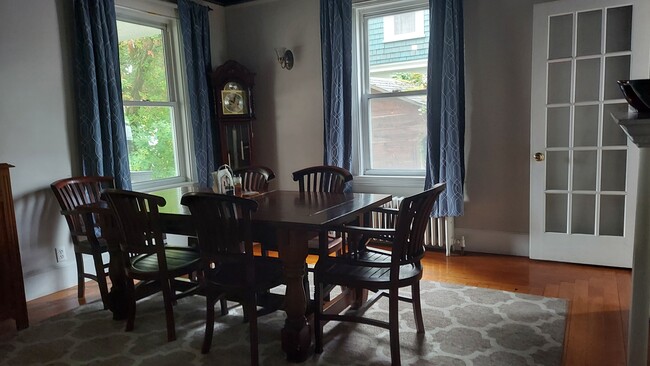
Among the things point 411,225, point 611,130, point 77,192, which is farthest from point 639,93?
point 77,192

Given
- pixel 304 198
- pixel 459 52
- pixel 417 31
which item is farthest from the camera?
pixel 417 31

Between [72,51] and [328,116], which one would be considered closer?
[72,51]

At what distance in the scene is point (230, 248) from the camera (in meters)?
2.21

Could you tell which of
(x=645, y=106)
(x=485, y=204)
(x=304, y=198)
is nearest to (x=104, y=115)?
(x=304, y=198)

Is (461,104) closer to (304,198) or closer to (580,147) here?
(580,147)

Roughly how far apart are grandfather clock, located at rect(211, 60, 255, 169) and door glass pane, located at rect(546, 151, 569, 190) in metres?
2.79

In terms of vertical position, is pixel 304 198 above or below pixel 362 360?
above

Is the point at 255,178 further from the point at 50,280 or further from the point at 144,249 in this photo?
the point at 50,280

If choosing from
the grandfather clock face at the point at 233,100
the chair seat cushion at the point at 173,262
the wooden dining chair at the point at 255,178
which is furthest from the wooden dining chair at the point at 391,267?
the grandfather clock face at the point at 233,100

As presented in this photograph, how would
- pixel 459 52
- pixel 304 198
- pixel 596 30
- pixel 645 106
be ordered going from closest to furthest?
pixel 645 106, pixel 304 198, pixel 596 30, pixel 459 52

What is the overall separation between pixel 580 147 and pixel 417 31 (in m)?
1.67

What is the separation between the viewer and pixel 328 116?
4344 millimetres

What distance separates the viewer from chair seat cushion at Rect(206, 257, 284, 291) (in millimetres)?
2225

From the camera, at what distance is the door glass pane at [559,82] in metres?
3.53
